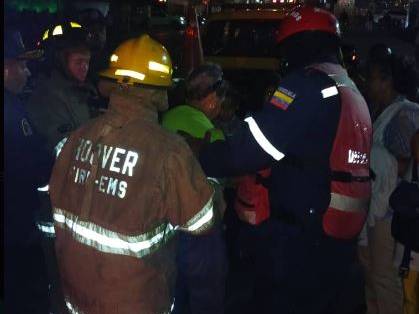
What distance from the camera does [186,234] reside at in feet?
7.37

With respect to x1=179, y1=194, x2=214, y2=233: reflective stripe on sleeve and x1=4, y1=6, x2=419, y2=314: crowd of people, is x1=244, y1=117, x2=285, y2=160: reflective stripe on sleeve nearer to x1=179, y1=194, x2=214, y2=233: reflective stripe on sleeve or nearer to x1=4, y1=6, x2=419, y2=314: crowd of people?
x1=4, y1=6, x2=419, y2=314: crowd of people

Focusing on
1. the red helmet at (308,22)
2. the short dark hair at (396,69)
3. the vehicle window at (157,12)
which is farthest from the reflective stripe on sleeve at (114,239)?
the vehicle window at (157,12)

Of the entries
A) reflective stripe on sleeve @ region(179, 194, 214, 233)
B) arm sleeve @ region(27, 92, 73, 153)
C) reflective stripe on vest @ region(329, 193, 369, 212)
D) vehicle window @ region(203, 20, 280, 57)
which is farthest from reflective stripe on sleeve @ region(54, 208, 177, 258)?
vehicle window @ region(203, 20, 280, 57)

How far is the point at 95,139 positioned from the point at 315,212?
1207 millimetres

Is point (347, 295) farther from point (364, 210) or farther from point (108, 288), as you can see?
point (108, 288)

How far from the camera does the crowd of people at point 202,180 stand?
2.10m

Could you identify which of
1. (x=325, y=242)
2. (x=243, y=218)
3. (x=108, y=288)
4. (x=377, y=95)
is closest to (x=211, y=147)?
(x=243, y=218)

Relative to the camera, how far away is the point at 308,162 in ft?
8.94

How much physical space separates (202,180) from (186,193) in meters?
0.09

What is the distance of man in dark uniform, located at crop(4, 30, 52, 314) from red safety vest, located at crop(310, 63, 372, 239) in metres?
1.88

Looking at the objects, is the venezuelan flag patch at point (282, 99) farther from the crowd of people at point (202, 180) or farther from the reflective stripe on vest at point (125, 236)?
the reflective stripe on vest at point (125, 236)

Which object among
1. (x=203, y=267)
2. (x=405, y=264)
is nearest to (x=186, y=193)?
(x=203, y=267)

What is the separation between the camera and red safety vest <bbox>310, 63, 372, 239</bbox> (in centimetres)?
271

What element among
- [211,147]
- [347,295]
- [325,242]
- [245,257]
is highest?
[211,147]
